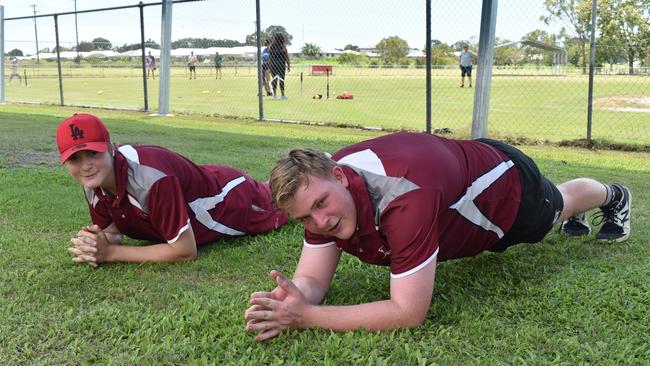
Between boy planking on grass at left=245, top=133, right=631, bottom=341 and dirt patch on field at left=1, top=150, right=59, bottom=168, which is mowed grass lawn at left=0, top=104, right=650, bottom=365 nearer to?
boy planking on grass at left=245, top=133, right=631, bottom=341

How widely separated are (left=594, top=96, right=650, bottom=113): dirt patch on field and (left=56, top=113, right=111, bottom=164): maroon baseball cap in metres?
12.0

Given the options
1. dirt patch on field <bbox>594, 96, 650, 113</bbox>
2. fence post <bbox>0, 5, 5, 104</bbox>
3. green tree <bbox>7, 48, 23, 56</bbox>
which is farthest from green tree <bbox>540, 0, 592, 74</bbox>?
green tree <bbox>7, 48, 23, 56</bbox>

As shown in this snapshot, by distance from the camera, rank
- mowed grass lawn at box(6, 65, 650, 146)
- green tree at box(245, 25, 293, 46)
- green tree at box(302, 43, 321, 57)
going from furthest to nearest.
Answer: green tree at box(302, 43, 321, 57), green tree at box(245, 25, 293, 46), mowed grass lawn at box(6, 65, 650, 146)

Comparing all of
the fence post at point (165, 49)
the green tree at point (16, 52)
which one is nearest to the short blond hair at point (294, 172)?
the fence post at point (165, 49)

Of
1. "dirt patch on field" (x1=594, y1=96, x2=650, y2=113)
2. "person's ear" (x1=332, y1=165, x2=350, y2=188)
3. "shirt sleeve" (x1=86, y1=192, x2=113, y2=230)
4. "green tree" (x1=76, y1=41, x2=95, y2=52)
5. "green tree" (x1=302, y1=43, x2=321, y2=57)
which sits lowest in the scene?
"shirt sleeve" (x1=86, y1=192, x2=113, y2=230)

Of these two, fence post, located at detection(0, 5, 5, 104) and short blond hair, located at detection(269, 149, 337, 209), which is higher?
fence post, located at detection(0, 5, 5, 104)

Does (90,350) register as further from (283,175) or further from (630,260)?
(630,260)

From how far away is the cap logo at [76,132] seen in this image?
291cm

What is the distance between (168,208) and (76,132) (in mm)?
570

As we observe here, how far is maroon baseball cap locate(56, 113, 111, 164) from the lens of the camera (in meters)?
2.90

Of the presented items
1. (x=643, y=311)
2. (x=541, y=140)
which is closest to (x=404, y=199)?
(x=643, y=311)

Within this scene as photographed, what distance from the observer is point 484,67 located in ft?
26.1

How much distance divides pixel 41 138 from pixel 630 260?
7.43 meters

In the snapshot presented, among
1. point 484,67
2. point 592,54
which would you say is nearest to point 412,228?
point 484,67
